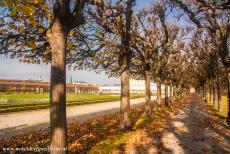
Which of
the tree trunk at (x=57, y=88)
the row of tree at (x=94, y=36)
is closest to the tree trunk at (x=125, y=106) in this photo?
the row of tree at (x=94, y=36)

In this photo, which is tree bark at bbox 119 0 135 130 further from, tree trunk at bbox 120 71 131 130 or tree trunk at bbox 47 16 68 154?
tree trunk at bbox 47 16 68 154

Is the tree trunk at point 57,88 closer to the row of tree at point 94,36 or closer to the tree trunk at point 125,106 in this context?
the row of tree at point 94,36

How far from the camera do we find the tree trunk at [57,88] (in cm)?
764

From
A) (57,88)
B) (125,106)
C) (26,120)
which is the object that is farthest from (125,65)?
(26,120)

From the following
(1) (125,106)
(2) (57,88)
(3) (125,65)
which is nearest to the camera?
(2) (57,88)

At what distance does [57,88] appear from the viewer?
25.2ft

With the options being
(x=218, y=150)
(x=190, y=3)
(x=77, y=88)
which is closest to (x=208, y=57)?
(x=190, y=3)

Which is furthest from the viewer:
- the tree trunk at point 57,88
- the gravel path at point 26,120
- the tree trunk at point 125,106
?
the gravel path at point 26,120

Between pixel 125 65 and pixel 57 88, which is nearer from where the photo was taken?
pixel 57 88

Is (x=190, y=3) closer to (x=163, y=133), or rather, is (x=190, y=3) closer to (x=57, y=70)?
(x=163, y=133)

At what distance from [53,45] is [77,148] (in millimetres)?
4321

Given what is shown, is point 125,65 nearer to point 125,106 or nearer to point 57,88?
point 125,106

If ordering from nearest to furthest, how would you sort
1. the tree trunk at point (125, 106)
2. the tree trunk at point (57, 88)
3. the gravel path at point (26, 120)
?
1. the tree trunk at point (57, 88)
2. the tree trunk at point (125, 106)
3. the gravel path at point (26, 120)

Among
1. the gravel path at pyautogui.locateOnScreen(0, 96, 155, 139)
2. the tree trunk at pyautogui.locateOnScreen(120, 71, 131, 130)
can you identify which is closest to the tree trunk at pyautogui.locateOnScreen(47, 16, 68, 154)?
the tree trunk at pyautogui.locateOnScreen(120, 71, 131, 130)
